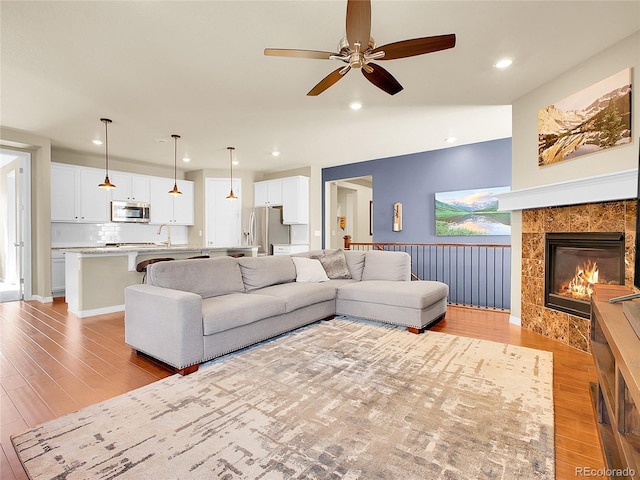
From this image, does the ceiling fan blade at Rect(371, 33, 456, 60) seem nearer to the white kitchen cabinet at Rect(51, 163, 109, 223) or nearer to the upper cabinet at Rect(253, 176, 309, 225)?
the upper cabinet at Rect(253, 176, 309, 225)

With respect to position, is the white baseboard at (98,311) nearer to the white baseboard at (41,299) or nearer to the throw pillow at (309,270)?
the white baseboard at (41,299)

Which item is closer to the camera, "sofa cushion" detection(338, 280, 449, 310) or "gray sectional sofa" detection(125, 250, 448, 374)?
"gray sectional sofa" detection(125, 250, 448, 374)

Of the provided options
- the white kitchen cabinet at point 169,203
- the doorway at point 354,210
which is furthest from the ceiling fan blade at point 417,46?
the doorway at point 354,210

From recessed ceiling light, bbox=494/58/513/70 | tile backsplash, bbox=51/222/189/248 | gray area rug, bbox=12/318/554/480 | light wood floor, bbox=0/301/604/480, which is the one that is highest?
recessed ceiling light, bbox=494/58/513/70

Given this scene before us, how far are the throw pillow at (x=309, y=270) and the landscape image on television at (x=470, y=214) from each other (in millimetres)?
2770

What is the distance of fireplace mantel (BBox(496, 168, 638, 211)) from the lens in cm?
247

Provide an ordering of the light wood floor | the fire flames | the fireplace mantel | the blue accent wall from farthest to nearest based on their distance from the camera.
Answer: the blue accent wall < the fire flames < the fireplace mantel < the light wood floor

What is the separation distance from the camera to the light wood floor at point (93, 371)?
1.67 metres

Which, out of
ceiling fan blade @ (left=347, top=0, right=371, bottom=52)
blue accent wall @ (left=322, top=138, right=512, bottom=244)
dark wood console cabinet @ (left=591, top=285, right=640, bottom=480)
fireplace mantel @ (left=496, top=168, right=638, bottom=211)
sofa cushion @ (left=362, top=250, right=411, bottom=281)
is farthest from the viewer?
blue accent wall @ (left=322, top=138, right=512, bottom=244)

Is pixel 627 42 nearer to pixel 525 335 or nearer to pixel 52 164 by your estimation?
pixel 525 335

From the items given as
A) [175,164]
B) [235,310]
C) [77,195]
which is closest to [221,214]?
[175,164]

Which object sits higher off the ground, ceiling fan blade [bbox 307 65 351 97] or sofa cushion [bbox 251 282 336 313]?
ceiling fan blade [bbox 307 65 351 97]

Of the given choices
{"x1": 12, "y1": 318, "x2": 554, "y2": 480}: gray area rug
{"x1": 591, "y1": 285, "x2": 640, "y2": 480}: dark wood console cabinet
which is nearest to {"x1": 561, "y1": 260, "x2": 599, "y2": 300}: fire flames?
{"x1": 12, "y1": 318, "x2": 554, "y2": 480}: gray area rug

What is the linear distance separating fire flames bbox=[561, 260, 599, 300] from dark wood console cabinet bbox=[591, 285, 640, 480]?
1345 mm
